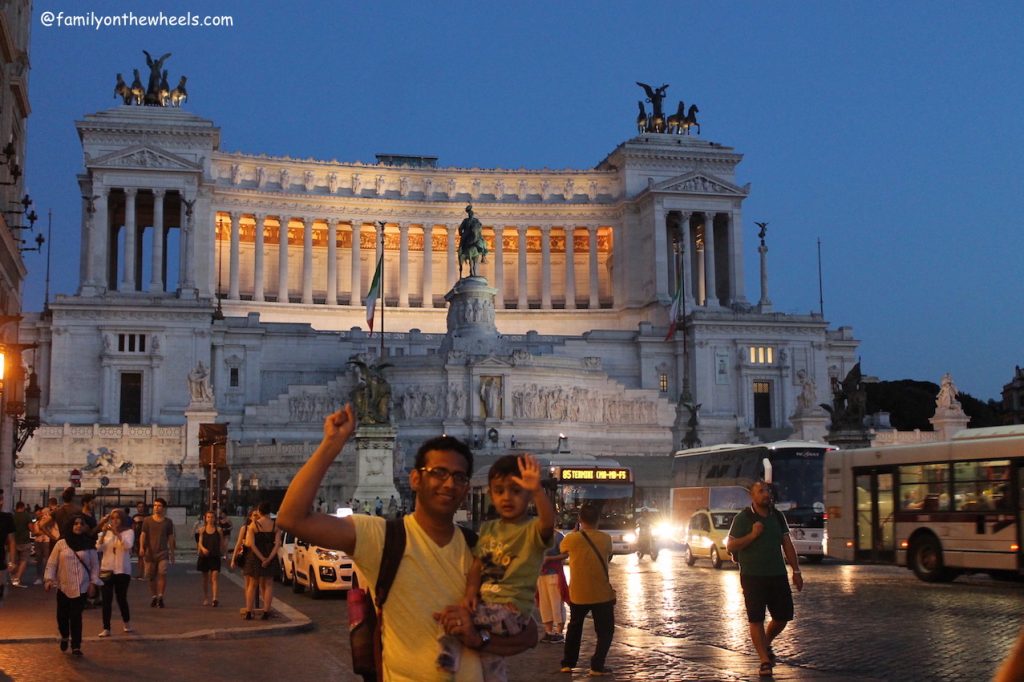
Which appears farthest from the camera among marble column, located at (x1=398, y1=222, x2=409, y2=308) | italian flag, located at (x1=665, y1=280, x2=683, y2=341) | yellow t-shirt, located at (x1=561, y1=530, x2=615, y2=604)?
marble column, located at (x1=398, y1=222, x2=409, y2=308)

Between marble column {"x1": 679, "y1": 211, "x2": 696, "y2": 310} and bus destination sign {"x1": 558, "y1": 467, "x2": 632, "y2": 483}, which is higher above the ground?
marble column {"x1": 679, "y1": 211, "x2": 696, "y2": 310}

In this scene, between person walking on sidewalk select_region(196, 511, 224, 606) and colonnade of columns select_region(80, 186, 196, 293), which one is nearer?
person walking on sidewalk select_region(196, 511, 224, 606)

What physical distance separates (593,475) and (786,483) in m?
5.71

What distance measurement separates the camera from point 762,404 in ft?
280

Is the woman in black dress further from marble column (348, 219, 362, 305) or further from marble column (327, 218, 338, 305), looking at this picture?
marble column (348, 219, 362, 305)

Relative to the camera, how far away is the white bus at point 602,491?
1518 inches

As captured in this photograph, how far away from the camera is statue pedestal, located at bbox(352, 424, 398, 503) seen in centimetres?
4825

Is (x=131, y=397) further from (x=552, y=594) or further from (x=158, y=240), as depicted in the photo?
(x=552, y=594)

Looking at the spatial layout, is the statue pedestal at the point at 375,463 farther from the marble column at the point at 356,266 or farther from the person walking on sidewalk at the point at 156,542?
the marble column at the point at 356,266

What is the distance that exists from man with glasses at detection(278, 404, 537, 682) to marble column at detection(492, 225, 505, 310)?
97156mm

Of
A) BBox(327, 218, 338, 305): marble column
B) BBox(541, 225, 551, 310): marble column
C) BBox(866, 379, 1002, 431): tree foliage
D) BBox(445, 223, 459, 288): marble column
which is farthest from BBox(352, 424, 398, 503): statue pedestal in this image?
BBox(866, 379, 1002, 431): tree foliage

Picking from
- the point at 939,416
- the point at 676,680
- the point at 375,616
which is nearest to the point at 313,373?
the point at 939,416

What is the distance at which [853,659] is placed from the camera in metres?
15.5

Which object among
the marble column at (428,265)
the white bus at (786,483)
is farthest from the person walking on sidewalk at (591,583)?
the marble column at (428,265)
